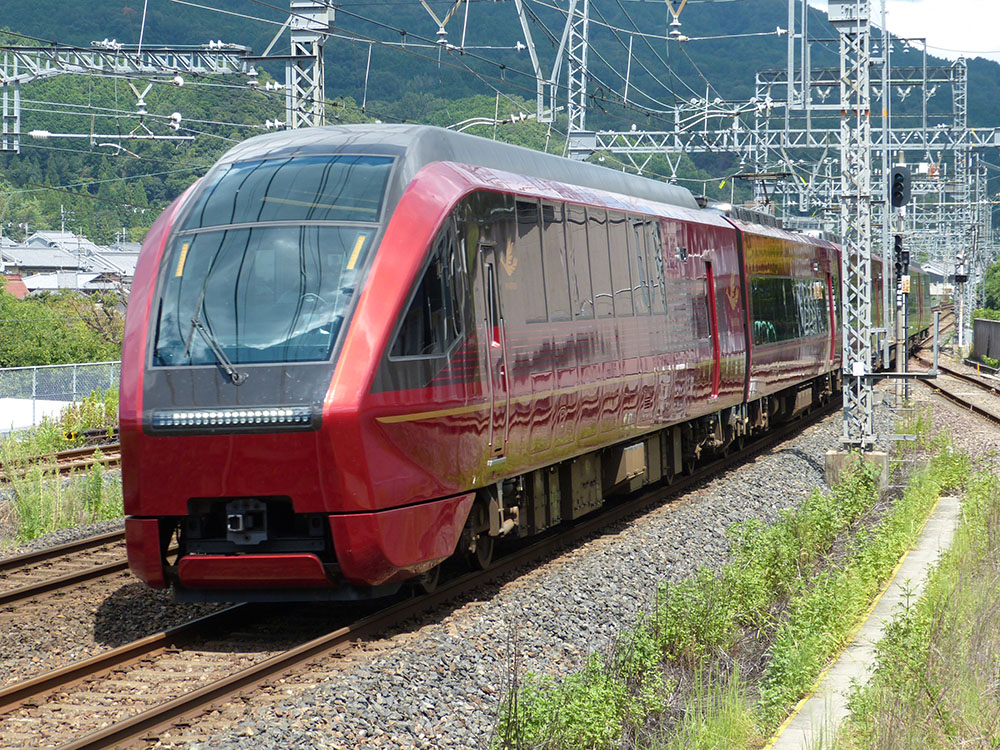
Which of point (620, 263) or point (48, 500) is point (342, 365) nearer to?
point (620, 263)

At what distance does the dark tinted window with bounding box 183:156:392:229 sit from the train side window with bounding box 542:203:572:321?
2.21 m

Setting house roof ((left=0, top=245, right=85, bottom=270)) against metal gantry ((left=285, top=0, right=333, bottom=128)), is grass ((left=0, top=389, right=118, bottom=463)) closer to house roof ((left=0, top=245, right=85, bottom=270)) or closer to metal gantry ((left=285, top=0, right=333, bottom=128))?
metal gantry ((left=285, top=0, right=333, bottom=128))

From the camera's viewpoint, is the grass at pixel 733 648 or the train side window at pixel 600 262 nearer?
the grass at pixel 733 648

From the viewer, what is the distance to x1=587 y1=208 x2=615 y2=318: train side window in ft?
39.3

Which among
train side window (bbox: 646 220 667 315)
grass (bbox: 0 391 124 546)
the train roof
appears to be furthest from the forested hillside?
the train roof

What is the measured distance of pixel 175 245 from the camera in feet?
29.1

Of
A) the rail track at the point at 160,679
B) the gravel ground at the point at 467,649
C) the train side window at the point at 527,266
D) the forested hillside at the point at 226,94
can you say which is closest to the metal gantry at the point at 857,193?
the gravel ground at the point at 467,649

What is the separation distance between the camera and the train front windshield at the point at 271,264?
27.1 feet

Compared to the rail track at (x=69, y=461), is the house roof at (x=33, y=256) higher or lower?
higher

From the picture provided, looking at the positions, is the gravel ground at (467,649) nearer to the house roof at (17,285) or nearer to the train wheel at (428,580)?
the train wheel at (428,580)

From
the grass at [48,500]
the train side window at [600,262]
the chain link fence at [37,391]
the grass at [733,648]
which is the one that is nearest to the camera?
the grass at [733,648]

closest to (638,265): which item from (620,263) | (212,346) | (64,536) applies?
(620,263)

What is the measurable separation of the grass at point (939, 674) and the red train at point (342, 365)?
310 centimetres

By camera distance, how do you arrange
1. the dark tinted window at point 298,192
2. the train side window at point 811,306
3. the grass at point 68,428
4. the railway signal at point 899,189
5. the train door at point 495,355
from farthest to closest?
the train side window at point 811,306 < the grass at point 68,428 < the railway signal at point 899,189 < the train door at point 495,355 < the dark tinted window at point 298,192
